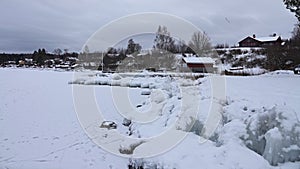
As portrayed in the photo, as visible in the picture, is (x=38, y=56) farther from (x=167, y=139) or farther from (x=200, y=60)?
(x=167, y=139)

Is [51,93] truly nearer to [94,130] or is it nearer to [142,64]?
[94,130]

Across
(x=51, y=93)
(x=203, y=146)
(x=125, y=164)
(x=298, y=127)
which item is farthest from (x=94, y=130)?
(x=51, y=93)

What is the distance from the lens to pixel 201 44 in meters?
39.3

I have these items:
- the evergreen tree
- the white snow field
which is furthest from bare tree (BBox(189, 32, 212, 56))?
the white snow field

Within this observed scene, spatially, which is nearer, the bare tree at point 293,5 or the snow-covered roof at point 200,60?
the bare tree at point 293,5

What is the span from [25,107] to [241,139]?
32.2 feet

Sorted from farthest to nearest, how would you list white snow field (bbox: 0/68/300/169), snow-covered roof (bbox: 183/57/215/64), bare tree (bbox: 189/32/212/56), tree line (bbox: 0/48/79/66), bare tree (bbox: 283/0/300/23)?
tree line (bbox: 0/48/79/66) → bare tree (bbox: 189/32/212/56) → snow-covered roof (bbox: 183/57/215/64) → bare tree (bbox: 283/0/300/23) → white snow field (bbox: 0/68/300/169)

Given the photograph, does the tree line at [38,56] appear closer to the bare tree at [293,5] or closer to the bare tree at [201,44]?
the bare tree at [201,44]

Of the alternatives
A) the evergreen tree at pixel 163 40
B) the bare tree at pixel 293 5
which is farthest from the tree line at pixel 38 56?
the bare tree at pixel 293 5

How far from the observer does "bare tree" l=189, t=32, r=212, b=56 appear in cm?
3856

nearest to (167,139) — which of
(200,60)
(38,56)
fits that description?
(200,60)

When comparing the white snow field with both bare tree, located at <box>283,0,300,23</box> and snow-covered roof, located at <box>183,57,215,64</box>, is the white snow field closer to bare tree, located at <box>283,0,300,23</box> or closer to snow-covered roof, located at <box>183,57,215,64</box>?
bare tree, located at <box>283,0,300,23</box>

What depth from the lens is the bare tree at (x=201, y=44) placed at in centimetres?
3856

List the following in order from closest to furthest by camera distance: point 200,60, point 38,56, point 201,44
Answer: point 200,60, point 201,44, point 38,56
